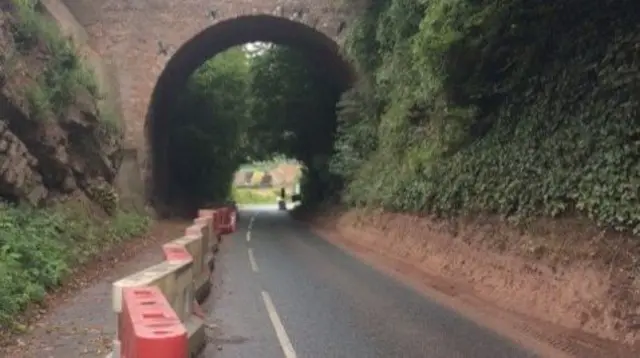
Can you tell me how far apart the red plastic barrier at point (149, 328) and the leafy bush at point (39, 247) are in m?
3.83

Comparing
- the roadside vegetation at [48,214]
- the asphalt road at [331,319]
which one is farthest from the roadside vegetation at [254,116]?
the asphalt road at [331,319]

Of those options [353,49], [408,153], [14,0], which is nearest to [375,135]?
[353,49]

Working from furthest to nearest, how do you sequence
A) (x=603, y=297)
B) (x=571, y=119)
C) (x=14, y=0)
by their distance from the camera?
1. (x=14, y=0)
2. (x=571, y=119)
3. (x=603, y=297)

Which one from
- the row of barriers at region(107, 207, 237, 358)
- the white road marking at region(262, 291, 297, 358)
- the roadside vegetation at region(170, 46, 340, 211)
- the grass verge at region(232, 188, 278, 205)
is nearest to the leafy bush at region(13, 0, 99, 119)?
the row of barriers at region(107, 207, 237, 358)

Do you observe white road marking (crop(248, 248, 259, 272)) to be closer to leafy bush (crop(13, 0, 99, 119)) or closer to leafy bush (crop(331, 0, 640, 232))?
leafy bush (crop(331, 0, 640, 232))

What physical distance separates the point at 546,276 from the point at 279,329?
3.72m

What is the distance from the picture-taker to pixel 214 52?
1203 inches

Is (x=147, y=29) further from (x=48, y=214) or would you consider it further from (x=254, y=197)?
(x=254, y=197)

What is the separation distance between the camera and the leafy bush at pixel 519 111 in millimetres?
9039

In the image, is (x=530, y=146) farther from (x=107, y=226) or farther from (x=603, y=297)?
(x=107, y=226)

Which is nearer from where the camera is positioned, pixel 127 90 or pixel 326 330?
pixel 326 330

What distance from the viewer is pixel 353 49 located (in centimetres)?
2466

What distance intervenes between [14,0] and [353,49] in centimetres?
1146

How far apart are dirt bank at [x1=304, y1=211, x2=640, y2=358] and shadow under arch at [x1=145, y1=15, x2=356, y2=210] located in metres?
13.3
